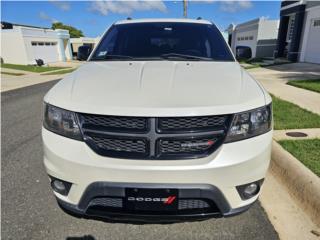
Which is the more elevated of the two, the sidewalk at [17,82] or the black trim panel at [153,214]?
the black trim panel at [153,214]

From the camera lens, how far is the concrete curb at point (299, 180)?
257 cm

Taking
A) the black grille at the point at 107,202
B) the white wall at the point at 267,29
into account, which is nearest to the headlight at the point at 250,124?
the black grille at the point at 107,202

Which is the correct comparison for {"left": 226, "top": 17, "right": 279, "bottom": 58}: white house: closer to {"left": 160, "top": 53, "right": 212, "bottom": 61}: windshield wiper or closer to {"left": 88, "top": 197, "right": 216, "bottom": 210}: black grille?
{"left": 160, "top": 53, "right": 212, "bottom": 61}: windshield wiper

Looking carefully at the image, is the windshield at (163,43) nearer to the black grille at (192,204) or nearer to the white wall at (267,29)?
the black grille at (192,204)

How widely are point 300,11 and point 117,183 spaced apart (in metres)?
20.4

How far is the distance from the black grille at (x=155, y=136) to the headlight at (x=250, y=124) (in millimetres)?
61

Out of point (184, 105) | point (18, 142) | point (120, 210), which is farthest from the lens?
point (18, 142)

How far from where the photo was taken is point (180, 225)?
2463 mm

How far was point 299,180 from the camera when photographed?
2.88m

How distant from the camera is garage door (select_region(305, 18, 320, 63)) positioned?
1662 centimetres

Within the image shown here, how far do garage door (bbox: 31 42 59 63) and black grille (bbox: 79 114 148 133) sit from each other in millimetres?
31405

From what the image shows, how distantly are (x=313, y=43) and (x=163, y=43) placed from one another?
17237 millimetres

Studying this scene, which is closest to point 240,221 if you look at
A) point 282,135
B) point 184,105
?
point 184,105

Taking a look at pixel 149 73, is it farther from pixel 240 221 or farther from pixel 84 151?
pixel 240 221
